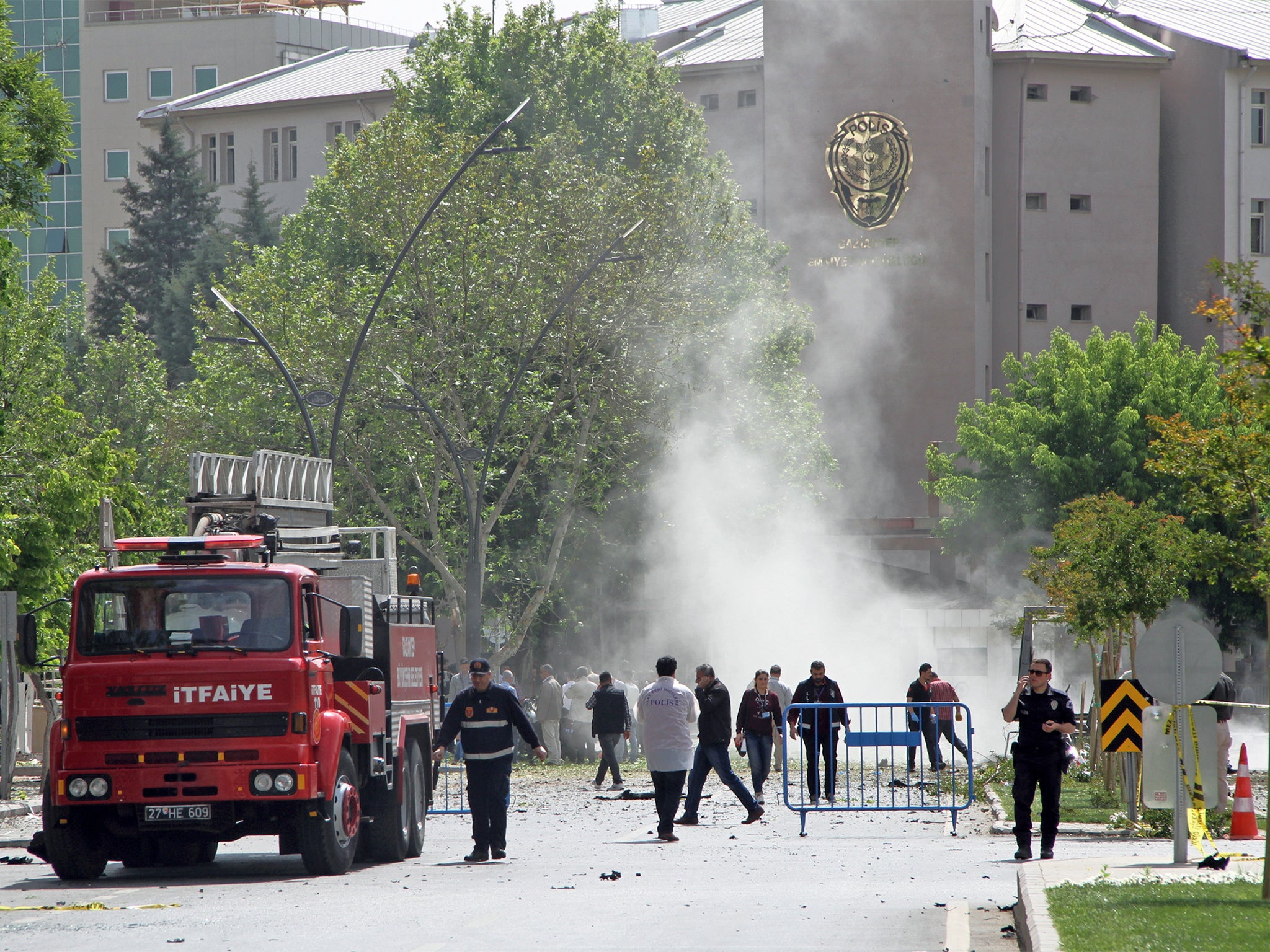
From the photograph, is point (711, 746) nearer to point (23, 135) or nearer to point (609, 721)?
point (609, 721)

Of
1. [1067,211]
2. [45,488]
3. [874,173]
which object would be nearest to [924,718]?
[45,488]

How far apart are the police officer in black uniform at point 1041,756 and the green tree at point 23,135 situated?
11.2 m

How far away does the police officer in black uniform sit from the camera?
541 inches

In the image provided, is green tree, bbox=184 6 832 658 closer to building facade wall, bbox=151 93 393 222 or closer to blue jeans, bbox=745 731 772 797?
blue jeans, bbox=745 731 772 797

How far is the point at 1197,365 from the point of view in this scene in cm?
4462

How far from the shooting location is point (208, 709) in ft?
42.3

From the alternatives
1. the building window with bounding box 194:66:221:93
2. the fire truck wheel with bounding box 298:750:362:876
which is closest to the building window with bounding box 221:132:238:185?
the building window with bounding box 194:66:221:93

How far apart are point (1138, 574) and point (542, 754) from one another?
23.5 feet

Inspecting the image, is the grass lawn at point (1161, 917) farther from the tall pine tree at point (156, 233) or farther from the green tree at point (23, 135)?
the tall pine tree at point (156, 233)

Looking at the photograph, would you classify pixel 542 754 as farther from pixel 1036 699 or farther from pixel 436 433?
pixel 436 433

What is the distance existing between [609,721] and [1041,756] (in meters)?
12.0

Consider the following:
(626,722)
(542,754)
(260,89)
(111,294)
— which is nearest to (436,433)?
(626,722)


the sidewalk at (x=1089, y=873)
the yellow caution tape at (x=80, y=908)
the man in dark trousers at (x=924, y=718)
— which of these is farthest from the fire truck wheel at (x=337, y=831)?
the man in dark trousers at (x=924, y=718)

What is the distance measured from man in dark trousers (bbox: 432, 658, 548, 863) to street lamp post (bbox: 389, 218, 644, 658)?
1535 centimetres
